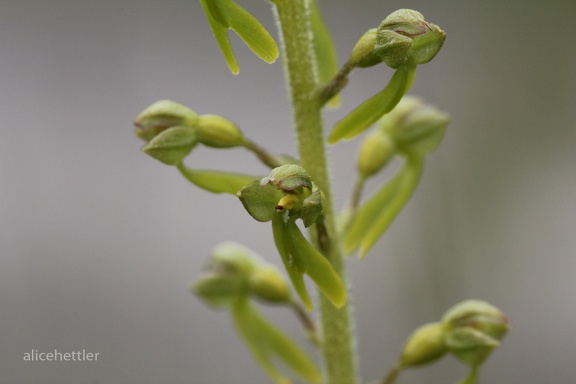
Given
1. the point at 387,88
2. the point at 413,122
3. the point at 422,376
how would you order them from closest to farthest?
1. the point at 387,88
2. the point at 413,122
3. the point at 422,376

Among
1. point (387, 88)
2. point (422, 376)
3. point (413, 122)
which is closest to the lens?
point (387, 88)

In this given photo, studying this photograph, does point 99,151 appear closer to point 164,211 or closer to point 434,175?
point 164,211

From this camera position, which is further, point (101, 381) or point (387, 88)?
point (101, 381)

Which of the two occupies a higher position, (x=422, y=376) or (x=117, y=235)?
(x=117, y=235)

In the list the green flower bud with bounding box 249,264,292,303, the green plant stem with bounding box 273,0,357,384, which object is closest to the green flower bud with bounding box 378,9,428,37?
the green plant stem with bounding box 273,0,357,384

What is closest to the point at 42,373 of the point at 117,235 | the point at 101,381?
the point at 101,381

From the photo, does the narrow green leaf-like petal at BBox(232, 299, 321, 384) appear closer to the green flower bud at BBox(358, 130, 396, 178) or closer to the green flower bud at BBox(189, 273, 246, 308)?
the green flower bud at BBox(189, 273, 246, 308)

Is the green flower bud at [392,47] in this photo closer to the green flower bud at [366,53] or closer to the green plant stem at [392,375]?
the green flower bud at [366,53]

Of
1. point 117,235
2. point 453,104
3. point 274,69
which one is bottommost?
point 117,235
